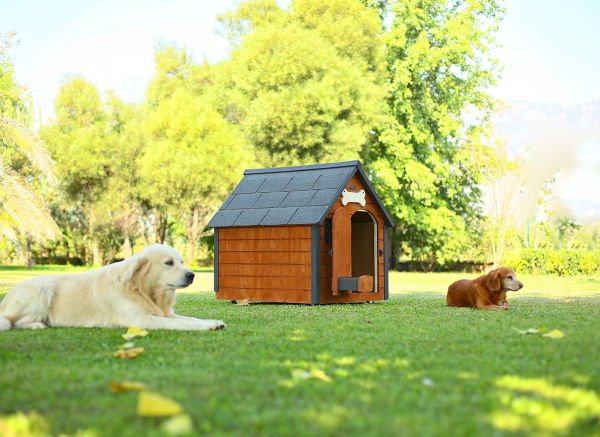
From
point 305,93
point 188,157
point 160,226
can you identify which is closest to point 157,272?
point 305,93

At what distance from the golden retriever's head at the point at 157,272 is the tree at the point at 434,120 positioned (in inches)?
1087

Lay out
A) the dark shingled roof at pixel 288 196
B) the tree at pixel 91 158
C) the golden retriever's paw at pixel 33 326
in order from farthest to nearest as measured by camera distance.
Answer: the tree at pixel 91 158, the dark shingled roof at pixel 288 196, the golden retriever's paw at pixel 33 326

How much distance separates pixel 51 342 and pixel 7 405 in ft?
8.68

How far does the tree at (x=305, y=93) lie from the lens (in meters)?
30.7

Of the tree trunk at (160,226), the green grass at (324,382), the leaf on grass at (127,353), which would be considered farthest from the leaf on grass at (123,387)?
the tree trunk at (160,226)

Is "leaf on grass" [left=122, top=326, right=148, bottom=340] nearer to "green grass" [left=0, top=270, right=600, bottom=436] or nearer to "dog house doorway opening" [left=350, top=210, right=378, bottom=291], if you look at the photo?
"green grass" [left=0, top=270, right=600, bottom=436]

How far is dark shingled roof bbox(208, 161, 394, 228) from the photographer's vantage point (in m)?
11.8

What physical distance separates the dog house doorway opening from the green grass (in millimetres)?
5814

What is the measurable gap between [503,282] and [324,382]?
681cm

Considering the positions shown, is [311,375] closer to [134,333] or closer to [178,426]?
[178,426]

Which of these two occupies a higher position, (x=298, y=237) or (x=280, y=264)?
(x=298, y=237)

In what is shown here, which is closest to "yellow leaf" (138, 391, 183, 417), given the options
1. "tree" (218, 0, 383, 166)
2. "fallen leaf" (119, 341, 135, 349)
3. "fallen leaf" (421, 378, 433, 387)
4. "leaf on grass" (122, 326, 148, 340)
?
"fallen leaf" (421, 378, 433, 387)

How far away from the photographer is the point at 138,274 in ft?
24.4

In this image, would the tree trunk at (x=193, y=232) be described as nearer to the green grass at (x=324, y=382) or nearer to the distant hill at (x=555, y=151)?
the distant hill at (x=555, y=151)
